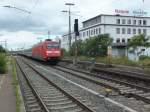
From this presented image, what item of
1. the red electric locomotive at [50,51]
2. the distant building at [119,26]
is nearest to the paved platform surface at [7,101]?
the red electric locomotive at [50,51]

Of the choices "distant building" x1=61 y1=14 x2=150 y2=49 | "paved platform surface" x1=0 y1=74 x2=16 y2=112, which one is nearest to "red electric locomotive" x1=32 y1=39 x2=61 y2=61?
"paved platform surface" x1=0 y1=74 x2=16 y2=112

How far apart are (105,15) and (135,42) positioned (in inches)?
2445

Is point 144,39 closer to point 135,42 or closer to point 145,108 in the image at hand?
point 135,42

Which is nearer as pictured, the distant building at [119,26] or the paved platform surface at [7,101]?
Answer: the paved platform surface at [7,101]

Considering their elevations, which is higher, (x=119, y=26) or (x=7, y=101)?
(x=119, y=26)

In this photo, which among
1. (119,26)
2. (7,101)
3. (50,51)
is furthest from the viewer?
(119,26)

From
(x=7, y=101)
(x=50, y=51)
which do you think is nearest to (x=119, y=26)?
(x=50, y=51)

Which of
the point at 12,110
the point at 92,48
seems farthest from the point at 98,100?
the point at 92,48

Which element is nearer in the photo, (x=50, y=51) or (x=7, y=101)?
(x=7, y=101)

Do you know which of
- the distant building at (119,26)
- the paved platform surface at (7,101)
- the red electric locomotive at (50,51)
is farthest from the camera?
the distant building at (119,26)

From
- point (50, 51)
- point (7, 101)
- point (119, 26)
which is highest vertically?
point (119, 26)

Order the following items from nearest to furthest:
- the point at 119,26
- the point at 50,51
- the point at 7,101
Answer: the point at 7,101 → the point at 50,51 → the point at 119,26

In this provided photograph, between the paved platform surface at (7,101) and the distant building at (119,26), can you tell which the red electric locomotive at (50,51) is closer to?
the paved platform surface at (7,101)

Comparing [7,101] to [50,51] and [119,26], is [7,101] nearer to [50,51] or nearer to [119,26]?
[50,51]
